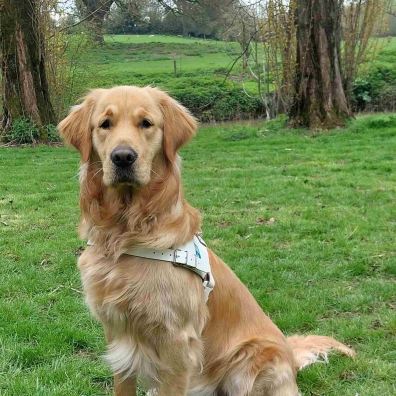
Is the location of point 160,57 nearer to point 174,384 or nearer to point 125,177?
point 125,177

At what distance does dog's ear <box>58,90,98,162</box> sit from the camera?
2.97 metres

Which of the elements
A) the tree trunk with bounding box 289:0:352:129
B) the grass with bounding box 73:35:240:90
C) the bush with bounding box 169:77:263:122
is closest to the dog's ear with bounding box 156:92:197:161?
the tree trunk with bounding box 289:0:352:129

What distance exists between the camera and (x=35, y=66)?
1421 centimetres

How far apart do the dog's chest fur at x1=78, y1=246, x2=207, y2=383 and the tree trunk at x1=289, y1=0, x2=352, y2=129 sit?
452 inches

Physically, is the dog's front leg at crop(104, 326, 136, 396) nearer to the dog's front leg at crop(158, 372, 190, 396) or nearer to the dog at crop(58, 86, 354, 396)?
the dog at crop(58, 86, 354, 396)

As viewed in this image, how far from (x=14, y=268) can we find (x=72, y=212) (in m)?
2.18

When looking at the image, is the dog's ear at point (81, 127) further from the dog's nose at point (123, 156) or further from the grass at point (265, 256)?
the grass at point (265, 256)

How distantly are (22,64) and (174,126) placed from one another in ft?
39.2

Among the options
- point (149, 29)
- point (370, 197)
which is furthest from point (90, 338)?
point (149, 29)

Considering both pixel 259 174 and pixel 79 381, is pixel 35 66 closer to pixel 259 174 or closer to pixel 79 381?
pixel 259 174

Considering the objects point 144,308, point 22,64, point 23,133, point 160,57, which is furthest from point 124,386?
point 160,57

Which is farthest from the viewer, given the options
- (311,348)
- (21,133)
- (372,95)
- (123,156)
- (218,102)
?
(218,102)

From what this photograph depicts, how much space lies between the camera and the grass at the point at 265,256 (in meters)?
3.65

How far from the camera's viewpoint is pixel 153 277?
2785mm
